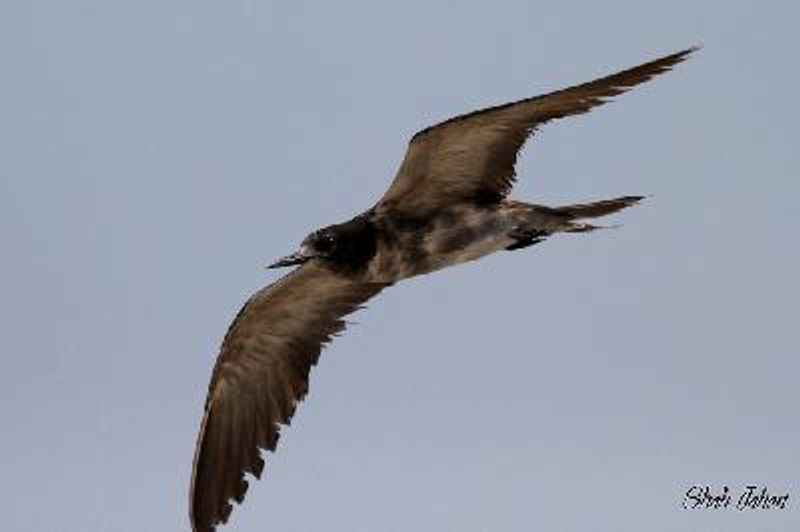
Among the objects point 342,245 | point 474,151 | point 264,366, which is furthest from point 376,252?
point 264,366

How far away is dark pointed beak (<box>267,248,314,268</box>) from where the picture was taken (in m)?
15.1

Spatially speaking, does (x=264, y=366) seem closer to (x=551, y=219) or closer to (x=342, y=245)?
(x=342, y=245)

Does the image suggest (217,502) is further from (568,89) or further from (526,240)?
(568,89)

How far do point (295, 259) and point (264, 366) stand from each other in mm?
2043

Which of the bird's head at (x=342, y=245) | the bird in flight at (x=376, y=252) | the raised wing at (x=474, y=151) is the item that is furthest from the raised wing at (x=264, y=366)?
the raised wing at (x=474, y=151)

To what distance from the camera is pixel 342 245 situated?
15.0 meters

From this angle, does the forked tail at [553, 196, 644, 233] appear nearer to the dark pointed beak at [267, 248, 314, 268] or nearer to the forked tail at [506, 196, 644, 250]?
the forked tail at [506, 196, 644, 250]

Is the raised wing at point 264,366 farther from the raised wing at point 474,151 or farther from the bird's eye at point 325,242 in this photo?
the raised wing at point 474,151

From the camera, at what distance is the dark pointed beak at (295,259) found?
15.1 metres

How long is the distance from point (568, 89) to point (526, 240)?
1922 millimetres

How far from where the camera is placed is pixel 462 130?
14445 millimetres

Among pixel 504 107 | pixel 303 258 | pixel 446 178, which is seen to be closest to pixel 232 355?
pixel 303 258

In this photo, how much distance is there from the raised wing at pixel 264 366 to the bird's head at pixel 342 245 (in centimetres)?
103

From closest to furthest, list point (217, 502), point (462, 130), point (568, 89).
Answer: point (568, 89), point (462, 130), point (217, 502)
